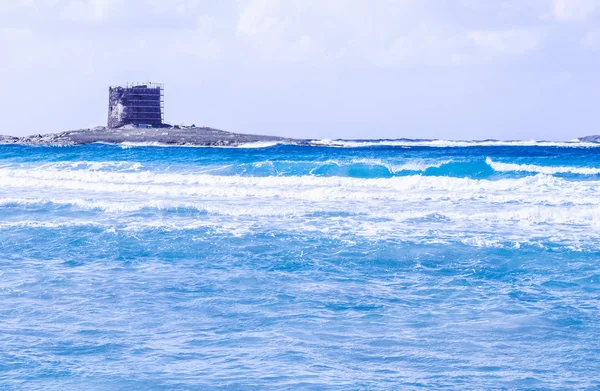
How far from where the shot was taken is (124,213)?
631 inches

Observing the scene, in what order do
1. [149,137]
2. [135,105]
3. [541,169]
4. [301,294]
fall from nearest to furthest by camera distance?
[301,294]
[541,169]
[149,137]
[135,105]

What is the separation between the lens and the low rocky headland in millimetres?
67688

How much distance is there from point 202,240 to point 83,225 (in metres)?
2.95

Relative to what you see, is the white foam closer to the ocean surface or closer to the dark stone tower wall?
the ocean surface

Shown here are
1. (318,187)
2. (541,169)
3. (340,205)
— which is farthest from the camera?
(541,169)

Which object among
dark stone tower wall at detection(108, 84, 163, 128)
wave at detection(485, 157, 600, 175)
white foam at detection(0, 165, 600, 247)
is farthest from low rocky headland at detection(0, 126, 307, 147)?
white foam at detection(0, 165, 600, 247)

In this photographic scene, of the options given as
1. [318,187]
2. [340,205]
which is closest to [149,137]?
[318,187]

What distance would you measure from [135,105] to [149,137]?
8.97 m

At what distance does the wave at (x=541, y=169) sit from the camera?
27.0 metres

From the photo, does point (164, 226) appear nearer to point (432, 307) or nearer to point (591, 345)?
point (432, 307)

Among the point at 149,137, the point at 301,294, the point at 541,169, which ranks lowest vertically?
the point at 301,294

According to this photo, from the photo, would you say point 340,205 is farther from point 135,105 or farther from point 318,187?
point 135,105

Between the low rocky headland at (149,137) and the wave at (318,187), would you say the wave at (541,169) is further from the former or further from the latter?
the low rocky headland at (149,137)

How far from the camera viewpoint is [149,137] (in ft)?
224
